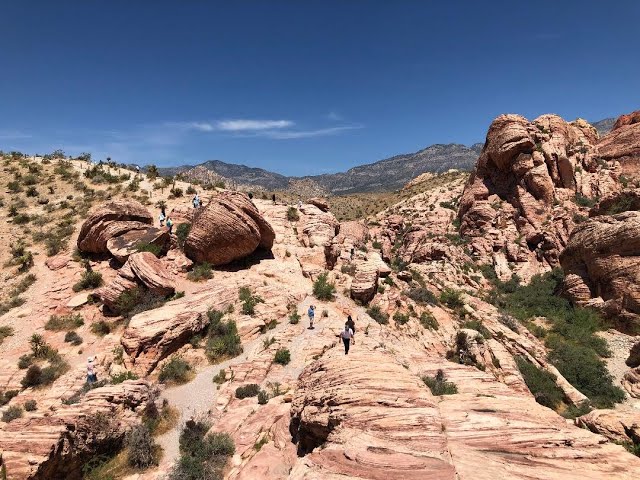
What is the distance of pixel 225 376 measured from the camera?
15234 mm

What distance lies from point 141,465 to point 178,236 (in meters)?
15.4

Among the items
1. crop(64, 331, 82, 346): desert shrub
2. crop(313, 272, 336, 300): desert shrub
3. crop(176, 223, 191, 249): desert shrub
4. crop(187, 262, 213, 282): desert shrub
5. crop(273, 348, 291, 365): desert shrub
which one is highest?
crop(176, 223, 191, 249): desert shrub

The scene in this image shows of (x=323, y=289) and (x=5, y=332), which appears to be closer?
(x=5, y=332)

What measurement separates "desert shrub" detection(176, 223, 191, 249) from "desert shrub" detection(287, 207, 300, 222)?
8.68m

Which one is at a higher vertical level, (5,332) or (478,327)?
(5,332)

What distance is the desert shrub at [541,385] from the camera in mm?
17500

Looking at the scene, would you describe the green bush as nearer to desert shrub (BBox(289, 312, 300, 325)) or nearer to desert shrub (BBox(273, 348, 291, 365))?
desert shrub (BBox(289, 312, 300, 325))

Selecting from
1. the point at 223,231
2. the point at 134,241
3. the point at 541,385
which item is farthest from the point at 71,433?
the point at 541,385

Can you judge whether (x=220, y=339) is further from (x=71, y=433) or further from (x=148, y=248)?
(x=148, y=248)

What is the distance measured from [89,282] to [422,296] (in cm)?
2061

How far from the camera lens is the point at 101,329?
17422 mm

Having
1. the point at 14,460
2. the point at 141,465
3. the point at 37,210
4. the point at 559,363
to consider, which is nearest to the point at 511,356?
the point at 559,363

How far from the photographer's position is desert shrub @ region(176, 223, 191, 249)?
23.5m

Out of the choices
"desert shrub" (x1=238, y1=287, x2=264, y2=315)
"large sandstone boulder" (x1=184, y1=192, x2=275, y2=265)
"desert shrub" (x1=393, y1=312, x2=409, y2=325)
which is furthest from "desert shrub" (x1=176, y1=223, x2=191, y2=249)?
"desert shrub" (x1=393, y1=312, x2=409, y2=325)
